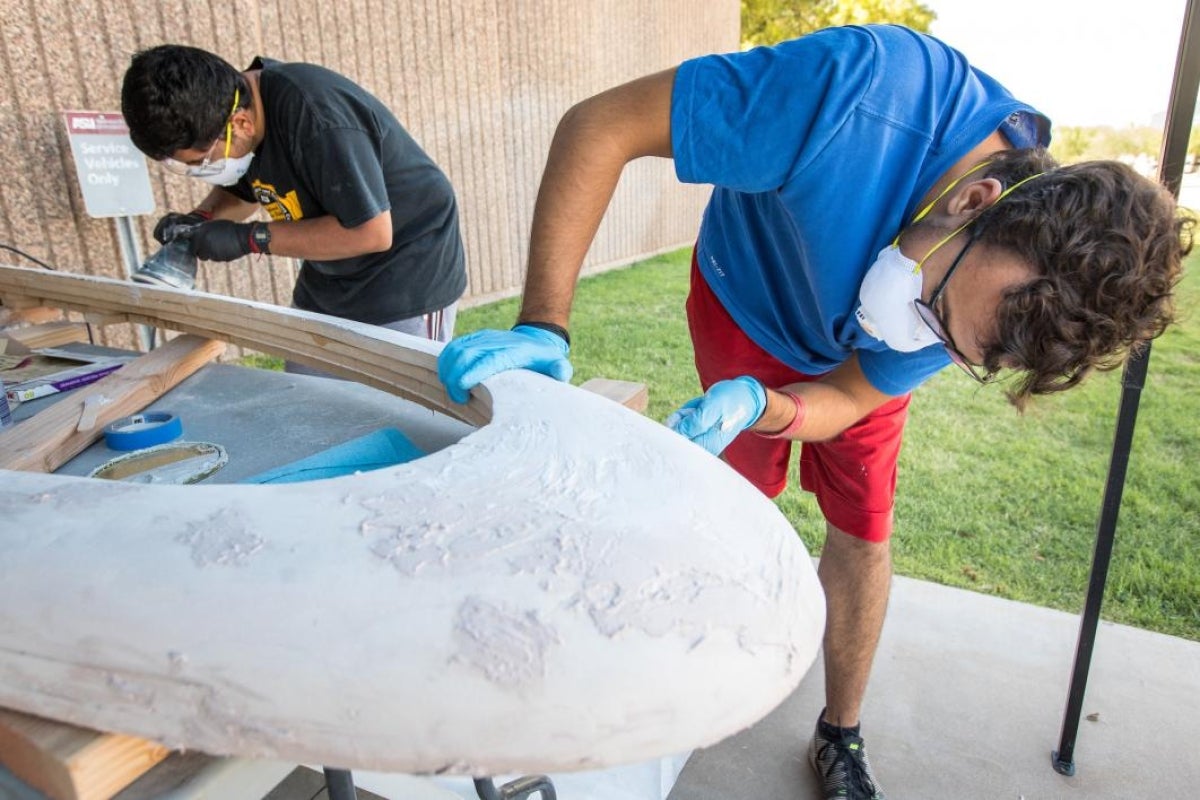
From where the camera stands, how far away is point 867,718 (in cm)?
230

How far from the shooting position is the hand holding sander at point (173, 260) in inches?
96.3

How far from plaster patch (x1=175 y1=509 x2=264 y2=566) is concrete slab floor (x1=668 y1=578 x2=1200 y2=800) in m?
1.64

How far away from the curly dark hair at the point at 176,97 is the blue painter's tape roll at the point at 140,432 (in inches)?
36.6

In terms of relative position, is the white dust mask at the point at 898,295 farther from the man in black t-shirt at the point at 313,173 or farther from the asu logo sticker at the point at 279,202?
the asu logo sticker at the point at 279,202

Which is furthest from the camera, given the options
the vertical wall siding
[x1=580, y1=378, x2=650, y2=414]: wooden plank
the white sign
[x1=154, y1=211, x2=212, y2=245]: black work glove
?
the vertical wall siding

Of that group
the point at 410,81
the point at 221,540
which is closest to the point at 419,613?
the point at 221,540

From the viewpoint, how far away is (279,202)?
248cm

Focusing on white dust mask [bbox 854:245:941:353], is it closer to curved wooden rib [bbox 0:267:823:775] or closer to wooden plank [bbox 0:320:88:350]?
curved wooden rib [bbox 0:267:823:775]

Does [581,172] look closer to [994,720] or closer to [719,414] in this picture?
[719,414]

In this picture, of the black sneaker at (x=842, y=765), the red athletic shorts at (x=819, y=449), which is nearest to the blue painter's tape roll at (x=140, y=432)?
the red athletic shorts at (x=819, y=449)

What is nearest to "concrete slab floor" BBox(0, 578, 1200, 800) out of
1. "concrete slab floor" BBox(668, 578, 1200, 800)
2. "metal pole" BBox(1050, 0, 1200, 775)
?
"concrete slab floor" BBox(668, 578, 1200, 800)

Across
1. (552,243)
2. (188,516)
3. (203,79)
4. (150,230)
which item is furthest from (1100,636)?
(150,230)

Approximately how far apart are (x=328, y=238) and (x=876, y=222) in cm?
162

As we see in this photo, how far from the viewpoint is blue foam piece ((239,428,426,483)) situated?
1.34 m
